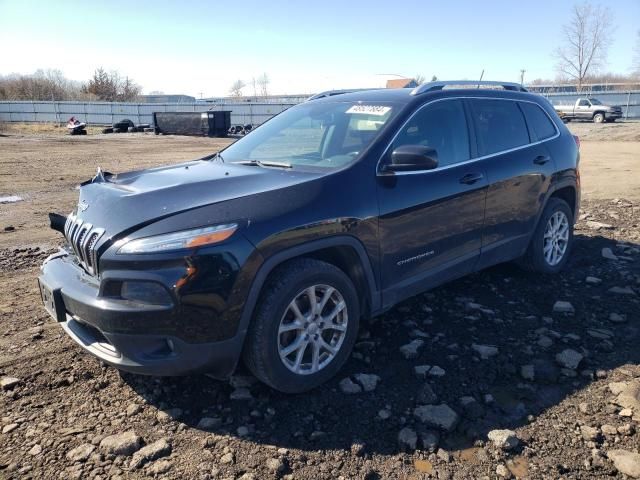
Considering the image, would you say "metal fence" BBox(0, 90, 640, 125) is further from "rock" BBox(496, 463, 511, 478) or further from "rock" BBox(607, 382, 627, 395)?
"rock" BBox(496, 463, 511, 478)

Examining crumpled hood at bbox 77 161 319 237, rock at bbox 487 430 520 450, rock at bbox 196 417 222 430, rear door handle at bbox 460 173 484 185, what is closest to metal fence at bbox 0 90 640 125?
rear door handle at bbox 460 173 484 185

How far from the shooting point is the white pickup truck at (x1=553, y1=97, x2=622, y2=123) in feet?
117

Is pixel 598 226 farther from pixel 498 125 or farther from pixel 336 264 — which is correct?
pixel 336 264

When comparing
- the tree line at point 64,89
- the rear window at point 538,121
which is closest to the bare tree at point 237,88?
the tree line at point 64,89

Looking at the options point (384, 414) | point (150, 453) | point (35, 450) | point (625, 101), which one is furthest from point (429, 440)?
point (625, 101)

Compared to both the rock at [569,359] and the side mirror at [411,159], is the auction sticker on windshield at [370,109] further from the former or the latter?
the rock at [569,359]

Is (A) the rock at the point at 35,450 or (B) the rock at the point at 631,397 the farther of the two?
(B) the rock at the point at 631,397

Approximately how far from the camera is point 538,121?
5.21m

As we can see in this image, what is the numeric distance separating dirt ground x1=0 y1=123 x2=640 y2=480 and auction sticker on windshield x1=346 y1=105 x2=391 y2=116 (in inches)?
64.4

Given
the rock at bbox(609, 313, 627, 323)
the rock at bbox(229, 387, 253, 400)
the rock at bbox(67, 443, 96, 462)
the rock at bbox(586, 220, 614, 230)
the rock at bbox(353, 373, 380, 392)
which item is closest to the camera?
the rock at bbox(67, 443, 96, 462)

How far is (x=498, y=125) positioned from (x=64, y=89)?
2530 inches

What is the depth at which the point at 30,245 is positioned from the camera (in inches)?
253

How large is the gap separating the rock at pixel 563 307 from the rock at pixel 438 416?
6.24 ft

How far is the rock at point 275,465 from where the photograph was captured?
103 inches
